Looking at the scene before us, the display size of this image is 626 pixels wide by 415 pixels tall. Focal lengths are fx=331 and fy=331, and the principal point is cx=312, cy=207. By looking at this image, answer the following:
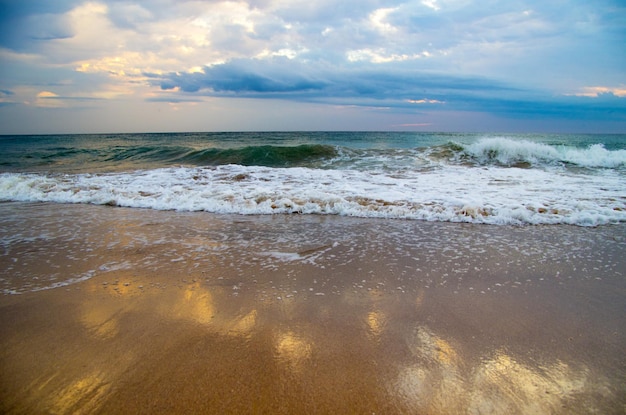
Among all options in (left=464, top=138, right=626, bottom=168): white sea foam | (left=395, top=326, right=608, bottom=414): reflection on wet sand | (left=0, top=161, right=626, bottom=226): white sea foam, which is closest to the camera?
(left=395, top=326, right=608, bottom=414): reflection on wet sand

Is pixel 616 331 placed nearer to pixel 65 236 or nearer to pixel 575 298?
pixel 575 298

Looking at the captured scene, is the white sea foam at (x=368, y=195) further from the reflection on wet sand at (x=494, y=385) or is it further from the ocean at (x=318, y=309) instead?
the reflection on wet sand at (x=494, y=385)

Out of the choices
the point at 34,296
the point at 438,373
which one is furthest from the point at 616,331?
the point at 34,296

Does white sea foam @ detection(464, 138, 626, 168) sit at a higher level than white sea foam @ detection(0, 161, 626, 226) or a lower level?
higher

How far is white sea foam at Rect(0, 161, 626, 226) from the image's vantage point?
Answer: 5.68 m

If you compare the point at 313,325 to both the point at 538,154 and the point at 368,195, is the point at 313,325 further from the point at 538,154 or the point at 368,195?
the point at 538,154

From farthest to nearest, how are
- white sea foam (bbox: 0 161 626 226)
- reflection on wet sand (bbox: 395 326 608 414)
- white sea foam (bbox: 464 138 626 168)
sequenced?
white sea foam (bbox: 464 138 626 168)
white sea foam (bbox: 0 161 626 226)
reflection on wet sand (bbox: 395 326 608 414)

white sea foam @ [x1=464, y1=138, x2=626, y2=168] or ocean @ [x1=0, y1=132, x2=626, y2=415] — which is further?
white sea foam @ [x1=464, y1=138, x2=626, y2=168]

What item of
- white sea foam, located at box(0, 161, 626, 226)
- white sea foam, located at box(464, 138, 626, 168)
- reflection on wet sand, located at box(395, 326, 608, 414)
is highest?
white sea foam, located at box(464, 138, 626, 168)

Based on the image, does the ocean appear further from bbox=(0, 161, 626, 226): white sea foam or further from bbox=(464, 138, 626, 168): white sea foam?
bbox=(464, 138, 626, 168): white sea foam

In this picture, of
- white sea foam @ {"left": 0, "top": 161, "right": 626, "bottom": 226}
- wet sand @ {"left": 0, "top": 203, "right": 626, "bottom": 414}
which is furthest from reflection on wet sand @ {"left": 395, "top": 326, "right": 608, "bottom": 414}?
white sea foam @ {"left": 0, "top": 161, "right": 626, "bottom": 226}

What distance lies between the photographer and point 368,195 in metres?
7.05

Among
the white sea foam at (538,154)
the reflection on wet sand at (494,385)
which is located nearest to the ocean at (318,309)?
the reflection on wet sand at (494,385)

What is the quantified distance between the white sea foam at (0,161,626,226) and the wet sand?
4.25ft
